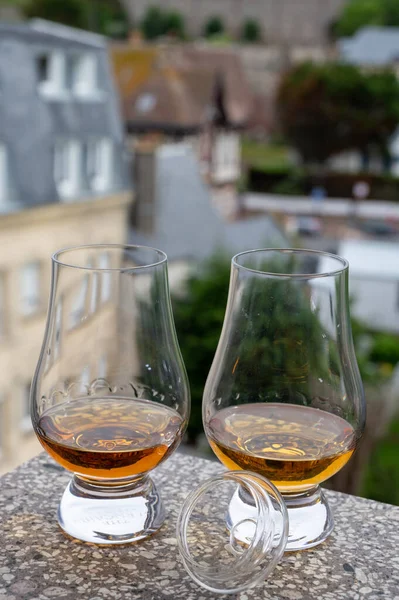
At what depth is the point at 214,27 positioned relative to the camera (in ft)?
140

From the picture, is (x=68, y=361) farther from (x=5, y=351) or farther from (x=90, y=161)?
(x=90, y=161)

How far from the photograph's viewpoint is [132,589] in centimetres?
74

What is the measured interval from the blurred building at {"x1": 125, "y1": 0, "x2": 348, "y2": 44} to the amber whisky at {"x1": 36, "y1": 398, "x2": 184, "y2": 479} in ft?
140

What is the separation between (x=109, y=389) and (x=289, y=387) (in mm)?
176

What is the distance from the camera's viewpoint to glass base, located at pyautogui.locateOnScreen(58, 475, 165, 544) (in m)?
0.81

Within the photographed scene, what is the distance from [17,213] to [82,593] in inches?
423

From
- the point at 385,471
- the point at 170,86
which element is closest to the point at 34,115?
the point at 385,471

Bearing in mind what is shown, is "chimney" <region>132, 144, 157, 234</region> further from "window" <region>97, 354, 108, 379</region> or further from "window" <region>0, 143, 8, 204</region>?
"window" <region>97, 354, 108, 379</region>

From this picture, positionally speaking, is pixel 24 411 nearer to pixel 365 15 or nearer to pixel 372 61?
pixel 372 61

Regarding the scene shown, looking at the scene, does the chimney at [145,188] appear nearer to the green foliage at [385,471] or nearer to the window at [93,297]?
the green foliage at [385,471]

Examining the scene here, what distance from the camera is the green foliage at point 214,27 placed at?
1670 inches

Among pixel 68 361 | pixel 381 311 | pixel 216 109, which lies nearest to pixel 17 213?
pixel 381 311

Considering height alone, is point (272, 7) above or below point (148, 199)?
above

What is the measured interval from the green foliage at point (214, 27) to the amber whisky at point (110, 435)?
1708 inches
